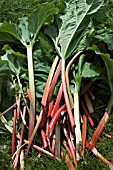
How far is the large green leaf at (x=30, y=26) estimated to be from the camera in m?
2.71

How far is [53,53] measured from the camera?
283 cm

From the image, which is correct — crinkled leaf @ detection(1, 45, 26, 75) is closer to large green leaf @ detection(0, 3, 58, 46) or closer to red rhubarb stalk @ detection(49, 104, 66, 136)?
large green leaf @ detection(0, 3, 58, 46)

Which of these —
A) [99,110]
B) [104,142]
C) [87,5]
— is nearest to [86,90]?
[99,110]

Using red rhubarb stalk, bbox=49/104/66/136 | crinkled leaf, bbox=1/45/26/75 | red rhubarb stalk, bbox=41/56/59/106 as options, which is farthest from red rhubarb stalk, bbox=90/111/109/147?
crinkled leaf, bbox=1/45/26/75

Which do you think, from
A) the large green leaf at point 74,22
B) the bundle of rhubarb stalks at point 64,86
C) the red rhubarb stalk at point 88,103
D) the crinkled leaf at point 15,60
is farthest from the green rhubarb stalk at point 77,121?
the crinkled leaf at point 15,60

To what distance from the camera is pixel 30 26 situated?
2.78 meters

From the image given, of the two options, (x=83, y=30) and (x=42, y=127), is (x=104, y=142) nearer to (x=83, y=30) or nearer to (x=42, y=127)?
(x=42, y=127)

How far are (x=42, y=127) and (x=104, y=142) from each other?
417 mm

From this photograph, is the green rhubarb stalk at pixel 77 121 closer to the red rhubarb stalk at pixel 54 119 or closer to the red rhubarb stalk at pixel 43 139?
the red rhubarb stalk at pixel 54 119

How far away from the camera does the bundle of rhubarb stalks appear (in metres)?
2.69

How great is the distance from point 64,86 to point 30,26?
1.51 feet

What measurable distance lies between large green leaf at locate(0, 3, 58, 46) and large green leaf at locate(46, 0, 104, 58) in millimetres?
111

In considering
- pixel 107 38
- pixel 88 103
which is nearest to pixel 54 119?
pixel 88 103

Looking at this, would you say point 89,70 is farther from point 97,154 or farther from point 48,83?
point 97,154
